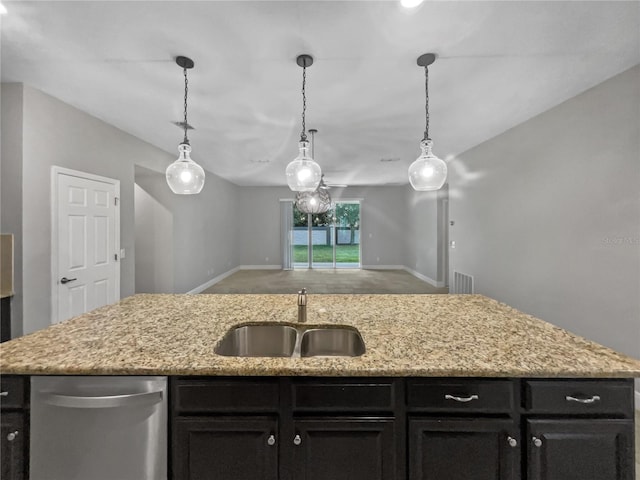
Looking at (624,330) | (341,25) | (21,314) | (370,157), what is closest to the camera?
(341,25)

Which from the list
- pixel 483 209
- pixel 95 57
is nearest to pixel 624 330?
pixel 483 209

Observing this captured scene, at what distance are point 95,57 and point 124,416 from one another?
8.05 feet

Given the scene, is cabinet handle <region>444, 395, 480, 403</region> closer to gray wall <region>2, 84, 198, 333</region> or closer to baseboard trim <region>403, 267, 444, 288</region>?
gray wall <region>2, 84, 198, 333</region>

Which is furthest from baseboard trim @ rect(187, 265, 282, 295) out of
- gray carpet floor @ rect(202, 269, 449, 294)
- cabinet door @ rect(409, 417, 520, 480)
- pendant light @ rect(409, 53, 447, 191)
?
cabinet door @ rect(409, 417, 520, 480)

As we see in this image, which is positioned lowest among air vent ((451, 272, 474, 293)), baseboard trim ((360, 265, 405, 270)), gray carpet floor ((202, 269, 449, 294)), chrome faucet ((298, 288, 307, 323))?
gray carpet floor ((202, 269, 449, 294))

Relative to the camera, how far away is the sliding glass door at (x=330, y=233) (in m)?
8.89

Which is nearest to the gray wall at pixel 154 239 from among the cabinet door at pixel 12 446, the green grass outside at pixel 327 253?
the cabinet door at pixel 12 446

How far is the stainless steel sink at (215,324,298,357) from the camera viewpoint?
1616 mm

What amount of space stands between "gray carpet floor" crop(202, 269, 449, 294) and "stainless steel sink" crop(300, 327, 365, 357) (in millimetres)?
4211

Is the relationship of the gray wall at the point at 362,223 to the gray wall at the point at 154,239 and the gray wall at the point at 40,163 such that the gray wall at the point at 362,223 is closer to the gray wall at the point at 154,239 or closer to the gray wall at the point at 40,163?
the gray wall at the point at 154,239

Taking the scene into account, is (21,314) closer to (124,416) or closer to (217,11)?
(124,416)

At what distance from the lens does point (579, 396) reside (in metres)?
1.06

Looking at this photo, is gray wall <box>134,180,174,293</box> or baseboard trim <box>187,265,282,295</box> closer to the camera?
gray wall <box>134,180,174,293</box>

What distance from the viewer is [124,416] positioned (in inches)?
43.3
